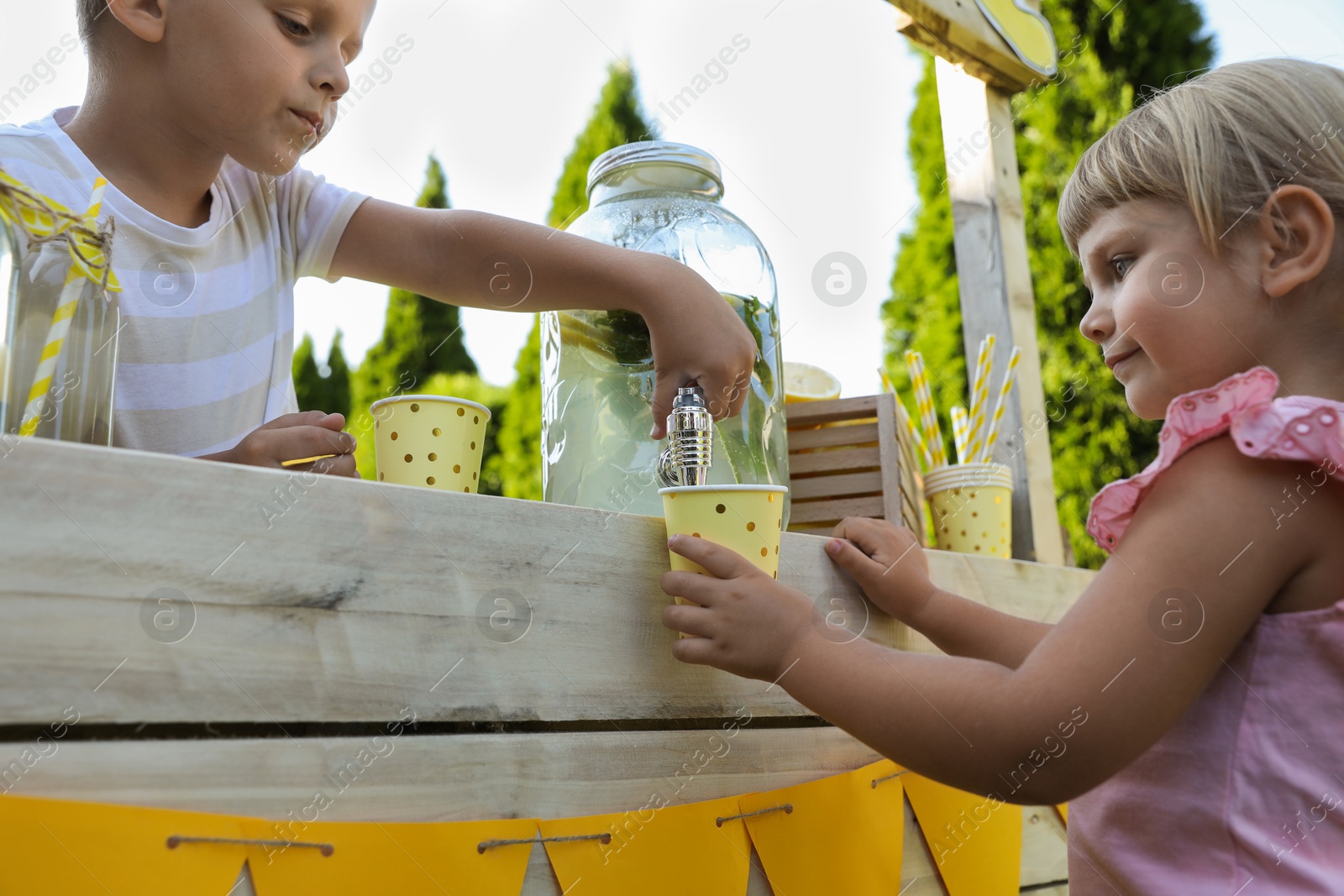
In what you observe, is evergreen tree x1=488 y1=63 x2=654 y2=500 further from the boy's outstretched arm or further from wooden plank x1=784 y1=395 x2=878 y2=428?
the boy's outstretched arm

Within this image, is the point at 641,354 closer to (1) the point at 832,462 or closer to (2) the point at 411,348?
(1) the point at 832,462

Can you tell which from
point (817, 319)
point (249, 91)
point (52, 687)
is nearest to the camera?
point (52, 687)

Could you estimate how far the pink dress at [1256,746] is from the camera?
0.70 meters

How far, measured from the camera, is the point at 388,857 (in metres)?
0.60

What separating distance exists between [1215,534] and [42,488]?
30.5 inches

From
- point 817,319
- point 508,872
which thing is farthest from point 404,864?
point 817,319

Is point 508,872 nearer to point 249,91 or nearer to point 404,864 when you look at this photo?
point 404,864

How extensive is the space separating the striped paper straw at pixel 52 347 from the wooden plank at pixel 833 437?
94cm

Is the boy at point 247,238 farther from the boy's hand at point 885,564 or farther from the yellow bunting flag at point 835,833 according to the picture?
the yellow bunting flag at point 835,833

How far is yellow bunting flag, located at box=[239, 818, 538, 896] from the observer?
1.85 feet

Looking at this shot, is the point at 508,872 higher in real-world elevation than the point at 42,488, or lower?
lower

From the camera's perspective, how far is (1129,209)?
2.84ft

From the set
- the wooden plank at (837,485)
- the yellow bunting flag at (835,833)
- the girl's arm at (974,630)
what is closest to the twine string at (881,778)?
Answer: the yellow bunting flag at (835,833)

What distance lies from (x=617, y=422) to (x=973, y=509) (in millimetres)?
664
